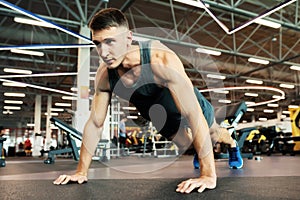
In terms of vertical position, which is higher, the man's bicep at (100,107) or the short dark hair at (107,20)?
the short dark hair at (107,20)

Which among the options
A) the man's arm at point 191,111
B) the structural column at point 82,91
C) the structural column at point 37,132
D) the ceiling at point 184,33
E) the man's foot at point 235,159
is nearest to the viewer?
the man's arm at point 191,111

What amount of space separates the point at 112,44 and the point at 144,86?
255 mm

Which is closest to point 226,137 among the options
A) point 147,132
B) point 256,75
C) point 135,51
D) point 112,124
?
point 135,51

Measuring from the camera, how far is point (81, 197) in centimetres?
100

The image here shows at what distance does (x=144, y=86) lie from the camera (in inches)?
52.8

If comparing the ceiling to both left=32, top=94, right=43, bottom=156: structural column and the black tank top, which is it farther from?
the black tank top

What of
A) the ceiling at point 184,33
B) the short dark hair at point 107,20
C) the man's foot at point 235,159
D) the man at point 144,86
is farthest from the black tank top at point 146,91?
the ceiling at point 184,33

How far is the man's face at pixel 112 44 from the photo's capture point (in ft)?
3.93

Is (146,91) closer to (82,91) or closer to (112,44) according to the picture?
(112,44)

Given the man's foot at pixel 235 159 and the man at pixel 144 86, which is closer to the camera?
the man at pixel 144 86

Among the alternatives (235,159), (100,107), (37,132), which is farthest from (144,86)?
(37,132)

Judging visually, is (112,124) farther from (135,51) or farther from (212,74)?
(212,74)

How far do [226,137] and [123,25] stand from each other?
1317 millimetres

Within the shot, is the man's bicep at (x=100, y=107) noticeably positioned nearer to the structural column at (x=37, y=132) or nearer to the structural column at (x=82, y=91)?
the structural column at (x=82, y=91)
